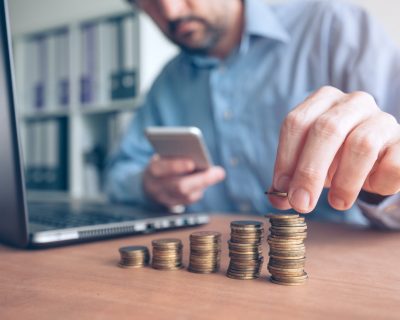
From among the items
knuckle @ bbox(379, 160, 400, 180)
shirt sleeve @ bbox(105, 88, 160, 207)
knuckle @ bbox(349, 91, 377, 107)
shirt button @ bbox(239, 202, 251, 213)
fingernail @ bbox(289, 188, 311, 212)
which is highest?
knuckle @ bbox(349, 91, 377, 107)

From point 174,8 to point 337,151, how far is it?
103 centimetres

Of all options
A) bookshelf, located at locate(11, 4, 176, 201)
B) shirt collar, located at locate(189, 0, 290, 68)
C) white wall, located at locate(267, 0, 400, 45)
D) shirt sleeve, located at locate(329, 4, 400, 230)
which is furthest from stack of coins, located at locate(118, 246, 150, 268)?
bookshelf, located at locate(11, 4, 176, 201)

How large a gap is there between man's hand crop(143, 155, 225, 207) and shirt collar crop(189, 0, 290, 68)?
0.56m

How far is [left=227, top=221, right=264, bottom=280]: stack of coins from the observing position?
50 cm

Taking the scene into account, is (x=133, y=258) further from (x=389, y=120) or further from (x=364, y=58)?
(x=364, y=58)

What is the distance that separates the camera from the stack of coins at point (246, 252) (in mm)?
497

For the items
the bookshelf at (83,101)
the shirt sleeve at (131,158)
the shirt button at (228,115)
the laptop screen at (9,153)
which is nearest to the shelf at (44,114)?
the bookshelf at (83,101)

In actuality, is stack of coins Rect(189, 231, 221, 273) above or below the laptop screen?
below

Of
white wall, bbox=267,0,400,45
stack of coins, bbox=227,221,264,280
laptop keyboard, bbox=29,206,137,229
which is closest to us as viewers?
stack of coins, bbox=227,221,264,280

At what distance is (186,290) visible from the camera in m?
0.45

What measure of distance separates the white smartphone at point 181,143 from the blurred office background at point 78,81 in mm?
1219

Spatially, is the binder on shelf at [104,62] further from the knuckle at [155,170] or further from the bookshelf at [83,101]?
the knuckle at [155,170]

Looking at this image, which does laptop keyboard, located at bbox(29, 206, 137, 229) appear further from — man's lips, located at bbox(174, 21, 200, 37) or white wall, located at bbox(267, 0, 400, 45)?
white wall, located at bbox(267, 0, 400, 45)

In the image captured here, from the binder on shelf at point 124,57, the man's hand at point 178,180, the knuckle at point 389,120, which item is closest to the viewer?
the knuckle at point 389,120
